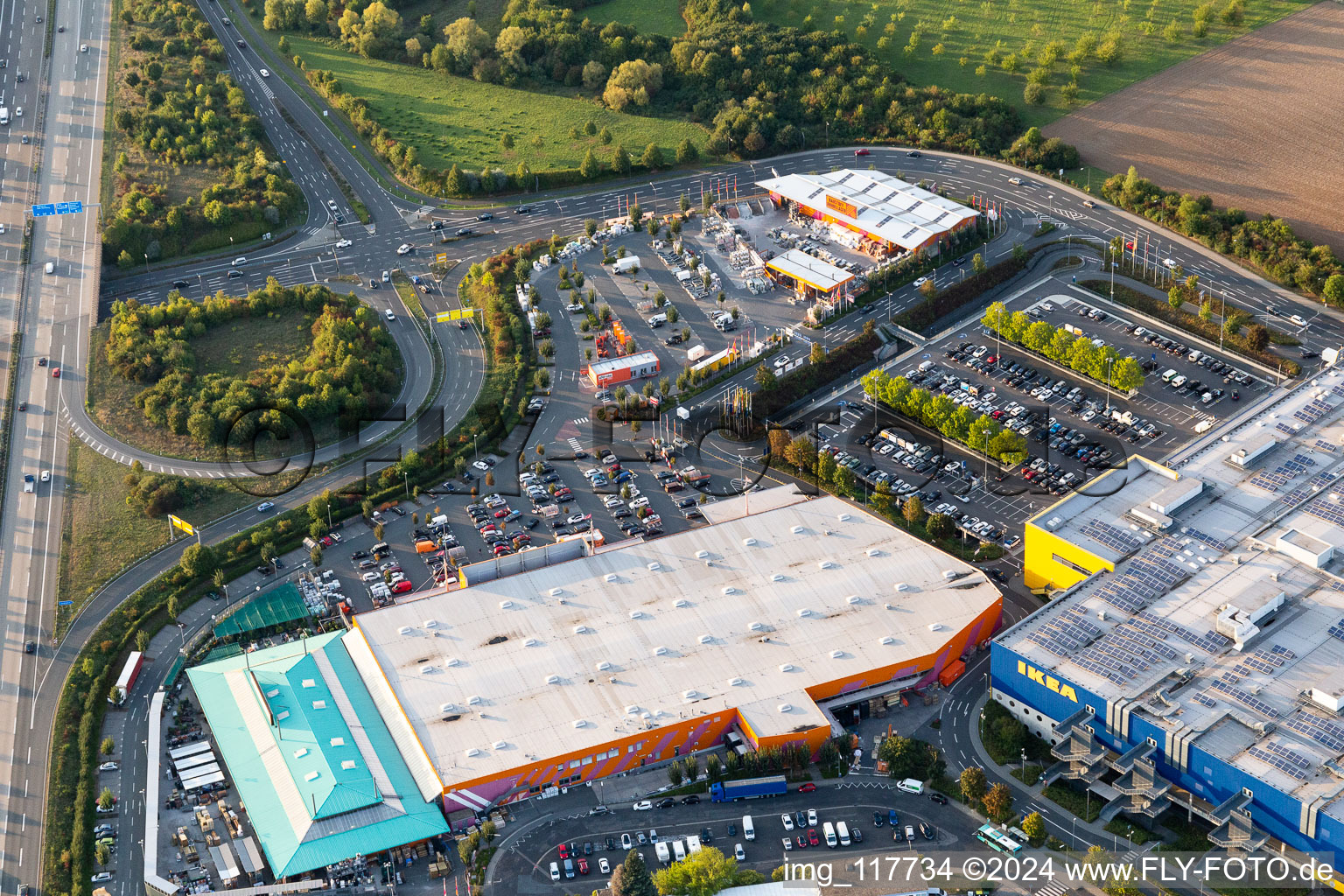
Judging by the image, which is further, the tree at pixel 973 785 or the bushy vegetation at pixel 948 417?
the bushy vegetation at pixel 948 417

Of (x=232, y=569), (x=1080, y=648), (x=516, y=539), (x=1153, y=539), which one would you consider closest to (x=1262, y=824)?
(x=1080, y=648)

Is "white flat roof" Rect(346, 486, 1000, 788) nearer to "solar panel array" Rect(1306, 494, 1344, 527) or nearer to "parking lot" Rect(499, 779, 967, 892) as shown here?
"parking lot" Rect(499, 779, 967, 892)

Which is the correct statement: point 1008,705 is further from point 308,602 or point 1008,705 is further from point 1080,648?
point 308,602

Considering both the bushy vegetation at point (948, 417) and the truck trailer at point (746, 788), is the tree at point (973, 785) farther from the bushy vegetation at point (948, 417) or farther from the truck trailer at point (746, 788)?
the bushy vegetation at point (948, 417)

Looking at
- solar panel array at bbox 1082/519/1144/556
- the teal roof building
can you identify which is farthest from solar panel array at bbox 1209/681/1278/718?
the teal roof building

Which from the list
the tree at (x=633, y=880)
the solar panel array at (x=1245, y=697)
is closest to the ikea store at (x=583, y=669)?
the tree at (x=633, y=880)

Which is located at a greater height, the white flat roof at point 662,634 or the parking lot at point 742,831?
the white flat roof at point 662,634

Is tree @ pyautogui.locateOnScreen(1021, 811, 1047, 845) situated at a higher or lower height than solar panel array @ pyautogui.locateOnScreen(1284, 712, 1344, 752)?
lower
